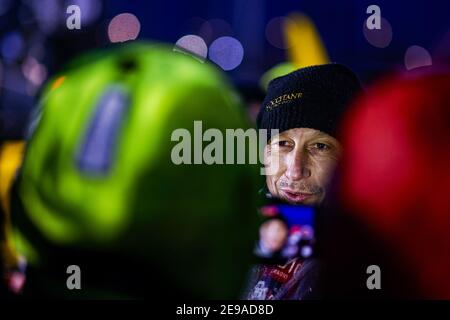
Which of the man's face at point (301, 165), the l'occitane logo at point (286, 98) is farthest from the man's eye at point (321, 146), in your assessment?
the l'occitane logo at point (286, 98)

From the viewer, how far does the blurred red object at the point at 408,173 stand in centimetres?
72

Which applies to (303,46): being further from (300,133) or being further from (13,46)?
(13,46)

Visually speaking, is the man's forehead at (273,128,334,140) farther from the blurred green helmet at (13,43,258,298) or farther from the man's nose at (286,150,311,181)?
the blurred green helmet at (13,43,258,298)

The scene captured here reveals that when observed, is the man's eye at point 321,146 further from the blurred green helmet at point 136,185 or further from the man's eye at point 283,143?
the blurred green helmet at point 136,185

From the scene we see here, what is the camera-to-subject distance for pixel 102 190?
2.49 ft

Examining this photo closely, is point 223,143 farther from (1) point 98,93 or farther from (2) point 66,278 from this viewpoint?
(2) point 66,278

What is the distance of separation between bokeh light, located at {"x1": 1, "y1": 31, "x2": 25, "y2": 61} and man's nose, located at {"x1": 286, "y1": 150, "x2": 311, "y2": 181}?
19.6ft

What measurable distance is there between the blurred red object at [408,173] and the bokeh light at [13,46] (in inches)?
268

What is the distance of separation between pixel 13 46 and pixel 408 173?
7.89m

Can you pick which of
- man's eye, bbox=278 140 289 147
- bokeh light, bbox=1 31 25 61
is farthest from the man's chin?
bokeh light, bbox=1 31 25 61

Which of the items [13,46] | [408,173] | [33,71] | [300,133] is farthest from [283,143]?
[33,71]

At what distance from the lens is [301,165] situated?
5.47ft
